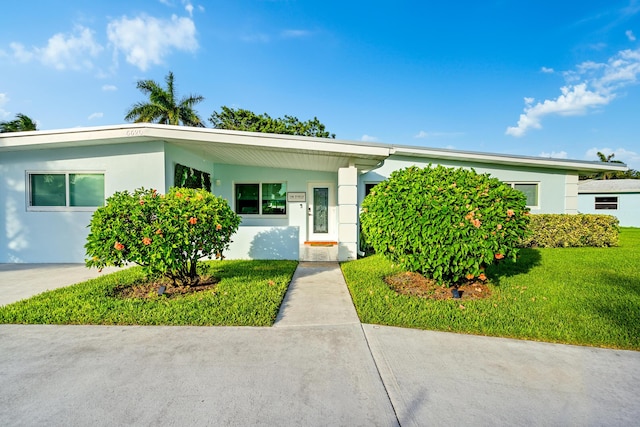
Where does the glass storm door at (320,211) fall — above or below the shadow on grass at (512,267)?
above

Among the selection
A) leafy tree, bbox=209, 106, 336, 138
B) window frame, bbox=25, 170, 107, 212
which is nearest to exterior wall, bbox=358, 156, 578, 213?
window frame, bbox=25, 170, 107, 212

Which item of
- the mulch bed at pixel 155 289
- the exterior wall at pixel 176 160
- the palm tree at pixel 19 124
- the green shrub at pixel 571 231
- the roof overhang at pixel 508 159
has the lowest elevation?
the mulch bed at pixel 155 289

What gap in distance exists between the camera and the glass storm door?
10547 mm

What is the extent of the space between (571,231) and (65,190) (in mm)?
14652

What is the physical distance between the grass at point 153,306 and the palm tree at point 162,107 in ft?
69.0

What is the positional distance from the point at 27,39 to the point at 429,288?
40.5ft

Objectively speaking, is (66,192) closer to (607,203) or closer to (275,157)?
(275,157)

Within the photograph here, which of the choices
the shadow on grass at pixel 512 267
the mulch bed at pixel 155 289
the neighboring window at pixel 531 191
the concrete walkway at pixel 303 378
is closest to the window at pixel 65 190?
the mulch bed at pixel 155 289

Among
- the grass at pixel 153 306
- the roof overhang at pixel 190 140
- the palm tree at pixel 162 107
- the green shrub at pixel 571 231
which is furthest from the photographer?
the palm tree at pixel 162 107

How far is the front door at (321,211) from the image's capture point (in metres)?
10.5

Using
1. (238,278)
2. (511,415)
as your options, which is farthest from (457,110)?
(511,415)

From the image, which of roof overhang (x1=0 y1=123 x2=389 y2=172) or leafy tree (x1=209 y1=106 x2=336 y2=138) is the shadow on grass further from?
leafy tree (x1=209 y1=106 x2=336 y2=138)

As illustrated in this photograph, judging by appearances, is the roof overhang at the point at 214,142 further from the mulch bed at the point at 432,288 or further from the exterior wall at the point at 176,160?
the mulch bed at the point at 432,288

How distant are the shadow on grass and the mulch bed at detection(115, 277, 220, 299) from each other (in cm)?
520
